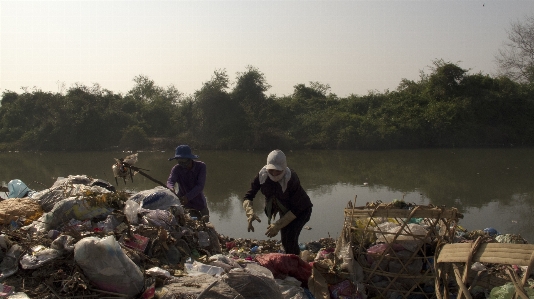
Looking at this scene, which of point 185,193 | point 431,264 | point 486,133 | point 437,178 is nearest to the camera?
point 431,264

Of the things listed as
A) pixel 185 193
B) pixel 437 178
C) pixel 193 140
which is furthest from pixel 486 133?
pixel 185 193

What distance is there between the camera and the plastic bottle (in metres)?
4.20

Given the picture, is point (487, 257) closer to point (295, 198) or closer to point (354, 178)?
point (295, 198)

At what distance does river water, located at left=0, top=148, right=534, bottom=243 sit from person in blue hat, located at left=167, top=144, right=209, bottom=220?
1799mm

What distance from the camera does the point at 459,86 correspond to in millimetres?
21047

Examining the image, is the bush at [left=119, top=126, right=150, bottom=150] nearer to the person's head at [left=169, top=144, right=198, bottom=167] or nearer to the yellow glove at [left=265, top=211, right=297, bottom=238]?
the person's head at [left=169, top=144, right=198, bottom=167]

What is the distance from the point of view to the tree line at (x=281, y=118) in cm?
1952

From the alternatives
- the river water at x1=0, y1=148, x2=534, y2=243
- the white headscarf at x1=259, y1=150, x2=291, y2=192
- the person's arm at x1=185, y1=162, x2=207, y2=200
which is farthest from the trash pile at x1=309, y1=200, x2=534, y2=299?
the river water at x1=0, y1=148, x2=534, y2=243

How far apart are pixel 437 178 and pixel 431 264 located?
891 centimetres

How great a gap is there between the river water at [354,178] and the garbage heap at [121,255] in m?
2.80

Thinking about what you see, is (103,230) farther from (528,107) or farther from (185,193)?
(528,107)

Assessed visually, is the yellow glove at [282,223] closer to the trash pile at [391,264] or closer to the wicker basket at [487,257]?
the trash pile at [391,264]

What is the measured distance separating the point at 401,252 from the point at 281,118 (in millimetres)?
19128

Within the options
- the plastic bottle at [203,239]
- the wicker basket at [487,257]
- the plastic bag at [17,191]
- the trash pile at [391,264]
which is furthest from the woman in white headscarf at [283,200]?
the plastic bag at [17,191]
